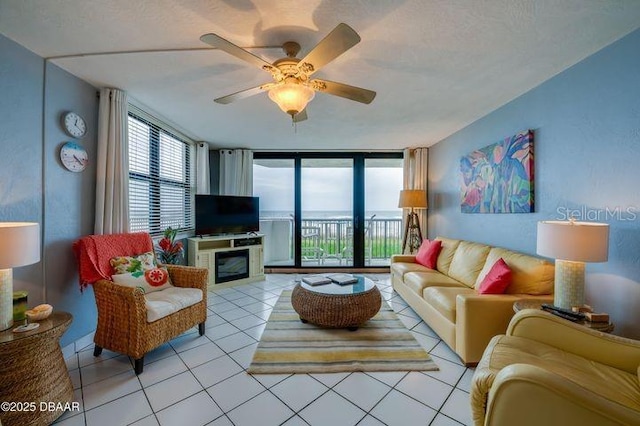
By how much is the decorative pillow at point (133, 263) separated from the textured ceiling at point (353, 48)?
161cm

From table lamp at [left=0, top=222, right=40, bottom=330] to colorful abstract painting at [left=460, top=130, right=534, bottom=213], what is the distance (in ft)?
12.6

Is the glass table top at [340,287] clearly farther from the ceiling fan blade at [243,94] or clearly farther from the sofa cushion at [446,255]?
the ceiling fan blade at [243,94]

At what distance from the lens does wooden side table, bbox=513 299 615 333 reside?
61.4 inches

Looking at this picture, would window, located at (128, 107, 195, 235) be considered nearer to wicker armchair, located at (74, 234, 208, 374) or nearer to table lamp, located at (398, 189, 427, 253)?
wicker armchair, located at (74, 234, 208, 374)

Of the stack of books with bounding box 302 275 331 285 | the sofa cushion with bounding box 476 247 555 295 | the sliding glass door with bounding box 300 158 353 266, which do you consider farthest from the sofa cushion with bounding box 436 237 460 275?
the sliding glass door with bounding box 300 158 353 266

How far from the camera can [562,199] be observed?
85.6 inches

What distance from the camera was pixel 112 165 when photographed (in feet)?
8.11

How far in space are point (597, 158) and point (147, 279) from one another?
12.3 feet

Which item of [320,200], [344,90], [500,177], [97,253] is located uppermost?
[344,90]

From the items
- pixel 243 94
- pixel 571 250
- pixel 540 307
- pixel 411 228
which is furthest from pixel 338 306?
pixel 411 228

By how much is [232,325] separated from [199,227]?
1.79 m

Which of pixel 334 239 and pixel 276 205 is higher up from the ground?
pixel 276 205

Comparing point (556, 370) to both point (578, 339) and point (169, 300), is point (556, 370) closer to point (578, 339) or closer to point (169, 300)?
point (578, 339)

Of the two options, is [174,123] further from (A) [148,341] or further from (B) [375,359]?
(B) [375,359]
